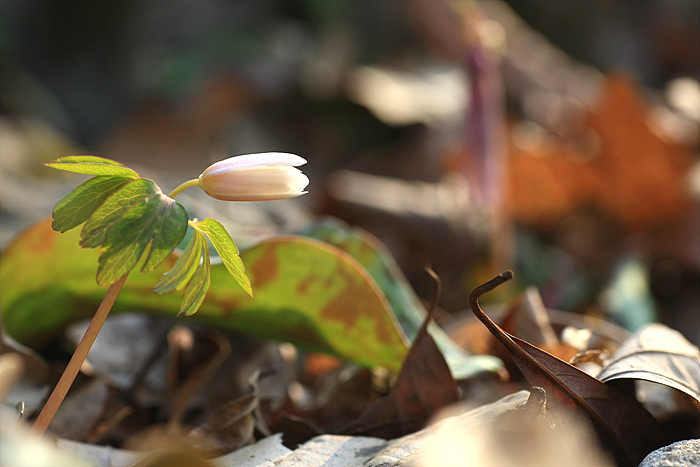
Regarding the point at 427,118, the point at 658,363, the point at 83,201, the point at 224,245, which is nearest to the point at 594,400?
Result: the point at 658,363

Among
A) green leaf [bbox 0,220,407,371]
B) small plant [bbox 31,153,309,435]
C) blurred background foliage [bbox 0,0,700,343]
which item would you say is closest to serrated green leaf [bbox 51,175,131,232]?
small plant [bbox 31,153,309,435]

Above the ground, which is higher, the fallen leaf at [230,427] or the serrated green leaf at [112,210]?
the serrated green leaf at [112,210]

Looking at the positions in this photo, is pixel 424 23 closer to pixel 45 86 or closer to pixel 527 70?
pixel 527 70

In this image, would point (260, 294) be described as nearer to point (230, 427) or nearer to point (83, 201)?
point (230, 427)

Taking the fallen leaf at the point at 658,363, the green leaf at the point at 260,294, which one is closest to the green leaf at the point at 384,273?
the green leaf at the point at 260,294

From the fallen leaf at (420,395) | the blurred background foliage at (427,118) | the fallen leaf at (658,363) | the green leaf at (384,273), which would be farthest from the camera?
the blurred background foliage at (427,118)

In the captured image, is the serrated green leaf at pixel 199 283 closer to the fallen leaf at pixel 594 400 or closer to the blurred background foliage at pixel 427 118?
the fallen leaf at pixel 594 400

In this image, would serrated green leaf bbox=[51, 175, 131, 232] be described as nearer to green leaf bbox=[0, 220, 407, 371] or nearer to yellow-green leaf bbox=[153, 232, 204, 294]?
yellow-green leaf bbox=[153, 232, 204, 294]
